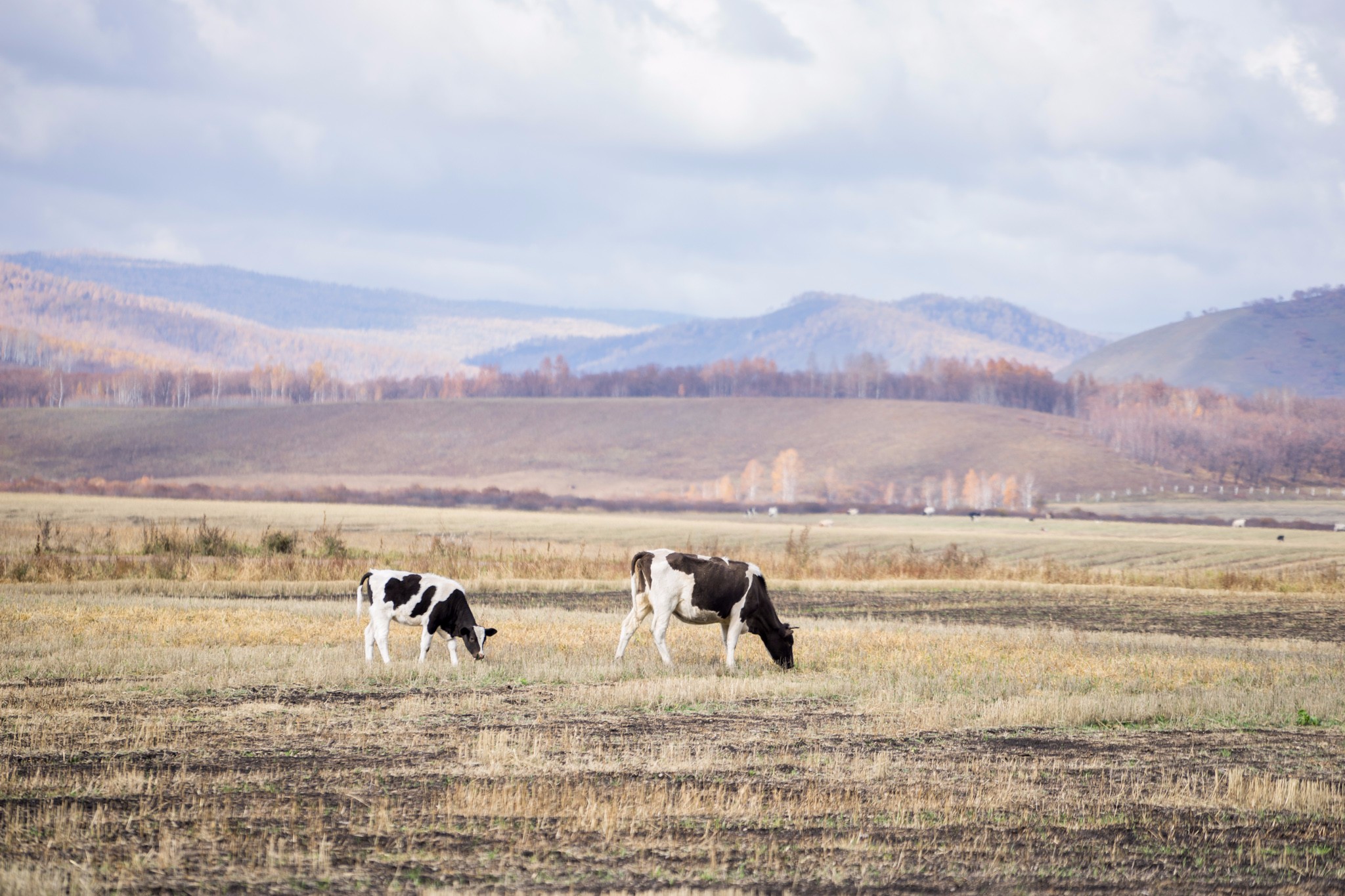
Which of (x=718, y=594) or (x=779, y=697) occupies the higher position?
(x=718, y=594)

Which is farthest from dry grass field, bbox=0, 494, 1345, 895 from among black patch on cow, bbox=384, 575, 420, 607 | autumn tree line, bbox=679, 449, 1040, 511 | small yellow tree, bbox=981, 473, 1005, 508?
small yellow tree, bbox=981, 473, 1005, 508

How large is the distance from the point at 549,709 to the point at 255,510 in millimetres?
83867

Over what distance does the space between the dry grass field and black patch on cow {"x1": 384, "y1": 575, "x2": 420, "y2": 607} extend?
3.45ft

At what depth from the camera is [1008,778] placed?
44.2ft

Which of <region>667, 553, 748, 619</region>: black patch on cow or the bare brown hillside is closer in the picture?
<region>667, 553, 748, 619</region>: black patch on cow

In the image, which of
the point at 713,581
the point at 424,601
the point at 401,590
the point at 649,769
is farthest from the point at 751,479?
the point at 649,769

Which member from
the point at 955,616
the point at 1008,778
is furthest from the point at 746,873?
the point at 955,616

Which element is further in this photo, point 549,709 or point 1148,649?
point 1148,649

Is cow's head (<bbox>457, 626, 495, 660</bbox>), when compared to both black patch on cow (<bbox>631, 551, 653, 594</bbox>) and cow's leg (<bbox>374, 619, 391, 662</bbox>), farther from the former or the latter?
black patch on cow (<bbox>631, 551, 653, 594</bbox>)

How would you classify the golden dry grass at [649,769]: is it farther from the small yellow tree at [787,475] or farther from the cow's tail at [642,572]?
the small yellow tree at [787,475]

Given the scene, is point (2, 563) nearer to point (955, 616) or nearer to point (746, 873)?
point (955, 616)

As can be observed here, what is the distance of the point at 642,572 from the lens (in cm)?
2142

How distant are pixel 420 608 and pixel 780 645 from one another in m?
6.03

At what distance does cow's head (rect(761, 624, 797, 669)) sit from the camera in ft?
71.7
